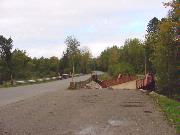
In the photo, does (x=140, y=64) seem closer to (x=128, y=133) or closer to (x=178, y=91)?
(x=178, y=91)

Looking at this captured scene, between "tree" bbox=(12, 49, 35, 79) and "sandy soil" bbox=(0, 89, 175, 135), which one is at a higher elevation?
"tree" bbox=(12, 49, 35, 79)

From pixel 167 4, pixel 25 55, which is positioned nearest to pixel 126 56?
pixel 25 55

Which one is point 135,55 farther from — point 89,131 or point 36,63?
point 89,131

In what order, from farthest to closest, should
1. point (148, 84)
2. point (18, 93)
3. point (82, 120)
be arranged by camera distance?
point (148, 84) → point (18, 93) → point (82, 120)

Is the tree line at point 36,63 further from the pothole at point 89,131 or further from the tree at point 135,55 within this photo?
the pothole at point 89,131

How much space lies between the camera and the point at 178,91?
42.8 meters

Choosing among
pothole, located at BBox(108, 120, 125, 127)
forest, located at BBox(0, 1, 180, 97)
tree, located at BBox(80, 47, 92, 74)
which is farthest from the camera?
tree, located at BBox(80, 47, 92, 74)

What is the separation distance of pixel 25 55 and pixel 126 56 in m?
28.8

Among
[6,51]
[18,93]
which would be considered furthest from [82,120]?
[6,51]

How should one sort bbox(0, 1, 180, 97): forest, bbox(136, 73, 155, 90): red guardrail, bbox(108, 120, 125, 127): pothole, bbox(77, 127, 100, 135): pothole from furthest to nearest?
1. bbox(136, 73, 155, 90): red guardrail
2. bbox(0, 1, 180, 97): forest
3. bbox(108, 120, 125, 127): pothole
4. bbox(77, 127, 100, 135): pothole

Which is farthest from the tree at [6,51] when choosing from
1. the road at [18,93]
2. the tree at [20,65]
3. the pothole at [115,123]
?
the pothole at [115,123]

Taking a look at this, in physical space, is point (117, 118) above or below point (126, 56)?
below

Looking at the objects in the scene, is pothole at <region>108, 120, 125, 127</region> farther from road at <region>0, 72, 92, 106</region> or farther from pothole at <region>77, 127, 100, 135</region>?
road at <region>0, 72, 92, 106</region>

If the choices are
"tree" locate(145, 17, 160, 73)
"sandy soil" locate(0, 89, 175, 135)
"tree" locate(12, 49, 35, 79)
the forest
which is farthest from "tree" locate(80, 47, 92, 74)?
"sandy soil" locate(0, 89, 175, 135)
